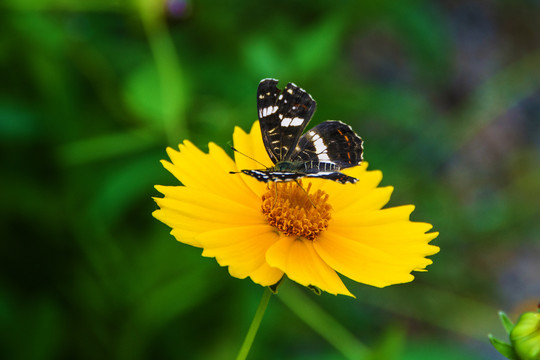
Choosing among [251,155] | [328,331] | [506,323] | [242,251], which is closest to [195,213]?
[242,251]

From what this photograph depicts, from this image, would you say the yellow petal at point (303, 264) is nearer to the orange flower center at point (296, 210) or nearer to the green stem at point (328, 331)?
the orange flower center at point (296, 210)

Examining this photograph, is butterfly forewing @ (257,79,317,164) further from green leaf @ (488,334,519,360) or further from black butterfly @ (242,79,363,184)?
green leaf @ (488,334,519,360)

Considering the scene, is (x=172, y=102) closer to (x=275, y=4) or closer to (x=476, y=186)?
(x=275, y=4)

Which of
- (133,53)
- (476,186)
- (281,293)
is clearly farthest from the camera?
(476,186)

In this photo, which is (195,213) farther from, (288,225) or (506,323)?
(506,323)

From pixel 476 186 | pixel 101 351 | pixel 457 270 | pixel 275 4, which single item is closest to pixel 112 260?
pixel 101 351

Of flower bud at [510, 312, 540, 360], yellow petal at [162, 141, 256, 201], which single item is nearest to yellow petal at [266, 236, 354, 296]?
yellow petal at [162, 141, 256, 201]

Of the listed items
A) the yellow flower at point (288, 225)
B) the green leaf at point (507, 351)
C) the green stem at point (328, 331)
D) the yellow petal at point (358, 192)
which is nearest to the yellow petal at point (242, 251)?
the yellow flower at point (288, 225)
